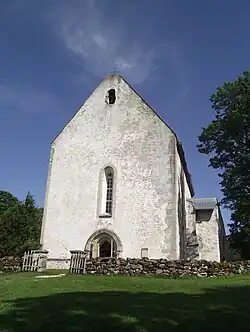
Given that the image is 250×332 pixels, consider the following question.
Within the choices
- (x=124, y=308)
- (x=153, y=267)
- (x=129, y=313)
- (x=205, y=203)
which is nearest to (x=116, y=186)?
(x=153, y=267)

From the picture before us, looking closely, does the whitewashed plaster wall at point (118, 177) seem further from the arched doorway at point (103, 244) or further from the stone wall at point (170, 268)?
the stone wall at point (170, 268)

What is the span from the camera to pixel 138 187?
24.1m

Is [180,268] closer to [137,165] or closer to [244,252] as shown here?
[137,165]

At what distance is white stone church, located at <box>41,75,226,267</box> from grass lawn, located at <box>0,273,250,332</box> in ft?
31.5

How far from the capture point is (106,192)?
25078 millimetres

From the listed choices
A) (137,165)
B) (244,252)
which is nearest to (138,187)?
(137,165)

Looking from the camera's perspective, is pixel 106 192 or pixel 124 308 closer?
pixel 124 308

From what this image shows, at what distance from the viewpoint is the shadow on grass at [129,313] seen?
7.60 m

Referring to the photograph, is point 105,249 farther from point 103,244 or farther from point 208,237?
point 208,237

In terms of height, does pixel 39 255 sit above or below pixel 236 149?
below

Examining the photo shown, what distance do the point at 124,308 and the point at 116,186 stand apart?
15555 millimetres

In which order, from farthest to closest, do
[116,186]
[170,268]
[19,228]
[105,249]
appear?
[19,228]
[116,186]
[105,249]
[170,268]

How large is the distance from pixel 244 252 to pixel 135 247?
13.2m

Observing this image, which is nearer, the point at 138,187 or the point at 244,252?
the point at 138,187
